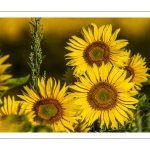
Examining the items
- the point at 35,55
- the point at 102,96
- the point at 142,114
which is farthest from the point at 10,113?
the point at 142,114

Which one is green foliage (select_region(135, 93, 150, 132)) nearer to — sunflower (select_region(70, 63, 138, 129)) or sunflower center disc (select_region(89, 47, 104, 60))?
sunflower (select_region(70, 63, 138, 129))

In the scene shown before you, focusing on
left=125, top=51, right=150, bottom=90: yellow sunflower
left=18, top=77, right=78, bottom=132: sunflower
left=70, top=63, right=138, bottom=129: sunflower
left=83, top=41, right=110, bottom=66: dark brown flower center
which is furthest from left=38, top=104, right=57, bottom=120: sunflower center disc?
left=125, top=51, right=150, bottom=90: yellow sunflower

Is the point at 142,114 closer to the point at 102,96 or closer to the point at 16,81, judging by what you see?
the point at 102,96

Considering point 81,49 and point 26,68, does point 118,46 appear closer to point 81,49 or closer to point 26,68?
point 81,49

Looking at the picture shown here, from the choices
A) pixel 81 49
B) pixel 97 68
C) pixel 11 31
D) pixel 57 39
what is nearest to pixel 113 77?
pixel 97 68

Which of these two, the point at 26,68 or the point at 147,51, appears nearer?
the point at 26,68

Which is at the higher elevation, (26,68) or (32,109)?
(26,68)

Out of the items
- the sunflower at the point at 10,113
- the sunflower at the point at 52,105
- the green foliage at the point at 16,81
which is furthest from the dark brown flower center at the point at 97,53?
the green foliage at the point at 16,81
